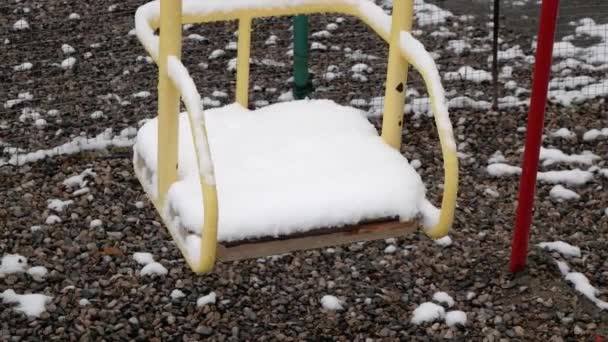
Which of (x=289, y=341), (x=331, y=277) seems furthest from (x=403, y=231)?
(x=331, y=277)

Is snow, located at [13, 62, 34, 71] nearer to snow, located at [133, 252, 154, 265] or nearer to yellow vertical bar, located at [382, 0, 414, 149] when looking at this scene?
snow, located at [133, 252, 154, 265]

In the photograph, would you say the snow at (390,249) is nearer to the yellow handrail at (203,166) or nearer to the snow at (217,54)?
the yellow handrail at (203,166)

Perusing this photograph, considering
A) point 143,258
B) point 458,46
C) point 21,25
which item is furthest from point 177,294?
point 21,25

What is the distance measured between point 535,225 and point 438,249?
450 mm

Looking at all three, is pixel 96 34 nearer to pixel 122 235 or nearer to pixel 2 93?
pixel 2 93

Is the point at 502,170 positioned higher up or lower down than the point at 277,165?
lower down

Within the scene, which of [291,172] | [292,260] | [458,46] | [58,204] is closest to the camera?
[291,172]

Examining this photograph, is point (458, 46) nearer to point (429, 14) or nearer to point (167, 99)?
point (429, 14)

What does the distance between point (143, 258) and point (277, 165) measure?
1565mm

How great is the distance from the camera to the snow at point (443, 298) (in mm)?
3717

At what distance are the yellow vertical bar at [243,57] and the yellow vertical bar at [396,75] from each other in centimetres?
41

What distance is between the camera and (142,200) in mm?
4352

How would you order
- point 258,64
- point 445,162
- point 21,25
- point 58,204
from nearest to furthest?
point 445,162 → point 58,204 → point 258,64 → point 21,25

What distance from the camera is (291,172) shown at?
2.49 meters
